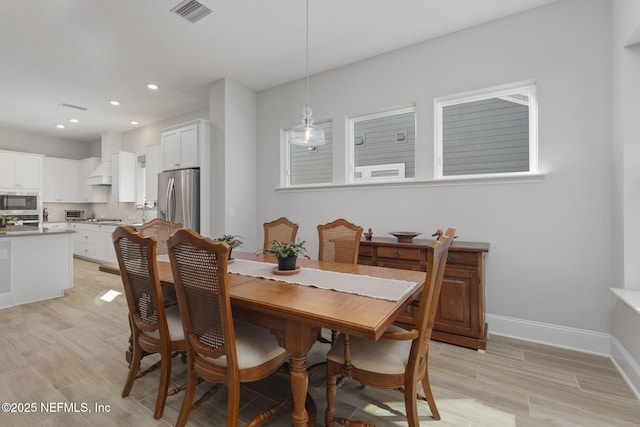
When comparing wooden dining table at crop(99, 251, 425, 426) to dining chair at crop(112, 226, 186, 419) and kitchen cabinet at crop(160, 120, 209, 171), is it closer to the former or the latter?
dining chair at crop(112, 226, 186, 419)

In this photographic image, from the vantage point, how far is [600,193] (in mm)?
2496

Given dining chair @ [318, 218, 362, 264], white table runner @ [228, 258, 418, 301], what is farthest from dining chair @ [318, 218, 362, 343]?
white table runner @ [228, 258, 418, 301]

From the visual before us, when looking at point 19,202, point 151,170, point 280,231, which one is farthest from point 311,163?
point 19,202

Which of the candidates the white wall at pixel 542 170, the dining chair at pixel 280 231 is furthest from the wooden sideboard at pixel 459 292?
the dining chair at pixel 280 231

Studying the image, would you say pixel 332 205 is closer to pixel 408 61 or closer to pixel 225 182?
pixel 225 182

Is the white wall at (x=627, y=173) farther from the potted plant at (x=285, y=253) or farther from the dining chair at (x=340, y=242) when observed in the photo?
the potted plant at (x=285, y=253)

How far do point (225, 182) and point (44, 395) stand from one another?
2769mm

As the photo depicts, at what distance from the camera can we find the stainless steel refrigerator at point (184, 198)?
425 cm

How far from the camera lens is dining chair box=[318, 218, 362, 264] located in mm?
2658

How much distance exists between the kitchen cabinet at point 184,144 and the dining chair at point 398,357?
12.0 ft

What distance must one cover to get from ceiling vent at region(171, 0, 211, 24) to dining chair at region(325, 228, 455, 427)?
2863mm

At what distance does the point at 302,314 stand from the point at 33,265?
451 centimetres

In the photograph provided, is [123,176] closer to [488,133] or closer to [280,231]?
[280,231]

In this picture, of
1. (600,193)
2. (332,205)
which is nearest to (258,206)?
(332,205)
